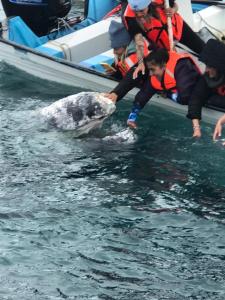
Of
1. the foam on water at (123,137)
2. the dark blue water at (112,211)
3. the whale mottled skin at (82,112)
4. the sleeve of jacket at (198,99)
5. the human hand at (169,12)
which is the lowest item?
the dark blue water at (112,211)

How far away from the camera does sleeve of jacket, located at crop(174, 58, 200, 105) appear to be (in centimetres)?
768

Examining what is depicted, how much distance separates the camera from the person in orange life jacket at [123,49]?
8328mm

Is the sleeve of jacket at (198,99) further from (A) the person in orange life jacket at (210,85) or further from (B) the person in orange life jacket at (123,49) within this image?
(B) the person in orange life jacket at (123,49)

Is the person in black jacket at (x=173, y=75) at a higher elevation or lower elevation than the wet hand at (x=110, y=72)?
higher

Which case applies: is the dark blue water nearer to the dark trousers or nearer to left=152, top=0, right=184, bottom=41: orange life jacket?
the dark trousers

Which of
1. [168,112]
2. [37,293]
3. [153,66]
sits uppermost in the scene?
[153,66]

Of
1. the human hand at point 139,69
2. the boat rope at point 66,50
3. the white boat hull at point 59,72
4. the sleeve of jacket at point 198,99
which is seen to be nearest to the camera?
the sleeve of jacket at point 198,99

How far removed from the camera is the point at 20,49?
9.80 metres

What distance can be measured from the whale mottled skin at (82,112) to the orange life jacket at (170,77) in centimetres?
67

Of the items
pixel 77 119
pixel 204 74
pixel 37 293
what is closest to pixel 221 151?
pixel 204 74

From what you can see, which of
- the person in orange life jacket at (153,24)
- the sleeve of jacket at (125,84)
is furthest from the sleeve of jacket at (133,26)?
the sleeve of jacket at (125,84)

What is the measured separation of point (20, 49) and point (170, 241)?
474 centimetres

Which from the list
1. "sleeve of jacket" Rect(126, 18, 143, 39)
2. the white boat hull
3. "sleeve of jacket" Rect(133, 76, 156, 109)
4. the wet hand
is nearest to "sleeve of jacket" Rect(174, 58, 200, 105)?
"sleeve of jacket" Rect(133, 76, 156, 109)

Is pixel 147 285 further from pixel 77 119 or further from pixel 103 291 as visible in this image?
pixel 77 119
